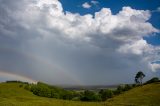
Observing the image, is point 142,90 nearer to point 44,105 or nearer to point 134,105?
point 134,105

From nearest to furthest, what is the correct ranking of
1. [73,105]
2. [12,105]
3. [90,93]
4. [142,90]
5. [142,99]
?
[12,105] < [73,105] < [142,99] < [142,90] < [90,93]

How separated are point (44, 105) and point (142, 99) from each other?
4758cm

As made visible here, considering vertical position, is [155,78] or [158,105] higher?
[155,78]

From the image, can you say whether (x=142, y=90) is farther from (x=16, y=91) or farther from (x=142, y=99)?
(x=16, y=91)

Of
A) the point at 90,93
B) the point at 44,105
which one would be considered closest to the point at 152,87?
the point at 90,93

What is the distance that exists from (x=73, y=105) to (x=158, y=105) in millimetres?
A: 28280

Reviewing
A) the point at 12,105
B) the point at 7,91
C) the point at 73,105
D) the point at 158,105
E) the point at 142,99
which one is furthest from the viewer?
the point at 7,91

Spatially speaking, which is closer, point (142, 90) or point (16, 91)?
point (142, 90)

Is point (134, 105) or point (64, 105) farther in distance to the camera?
point (134, 105)

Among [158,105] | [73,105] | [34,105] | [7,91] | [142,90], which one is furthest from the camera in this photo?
[7,91]

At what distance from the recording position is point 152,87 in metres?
141

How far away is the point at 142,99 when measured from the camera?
370ft

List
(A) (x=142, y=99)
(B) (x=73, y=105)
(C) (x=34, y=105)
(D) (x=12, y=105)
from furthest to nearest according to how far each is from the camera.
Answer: (A) (x=142, y=99) → (B) (x=73, y=105) → (C) (x=34, y=105) → (D) (x=12, y=105)

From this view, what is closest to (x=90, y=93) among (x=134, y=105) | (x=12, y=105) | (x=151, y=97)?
(x=151, y=97)
